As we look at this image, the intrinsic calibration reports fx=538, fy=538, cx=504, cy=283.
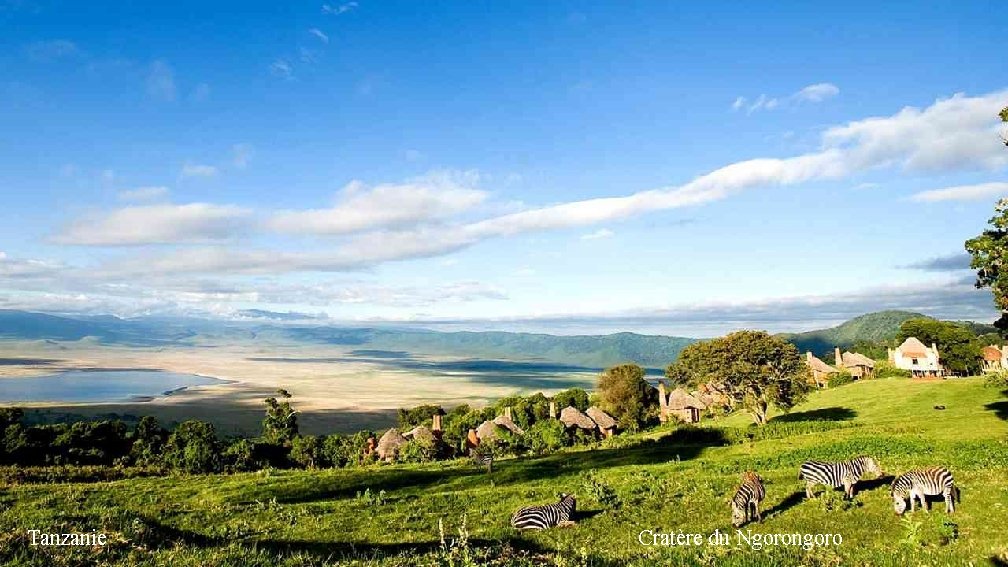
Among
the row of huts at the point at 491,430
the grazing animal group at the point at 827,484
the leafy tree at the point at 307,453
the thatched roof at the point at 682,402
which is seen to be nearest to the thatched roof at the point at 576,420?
the row of huts at the point at 491,430

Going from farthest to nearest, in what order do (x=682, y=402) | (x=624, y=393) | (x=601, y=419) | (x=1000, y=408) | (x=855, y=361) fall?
1. (x=855, y=361)
2. (x=682, y=402)
3. (x=624, y=393)
4. (x=601, y=419)
5. (x=1000, y=408)

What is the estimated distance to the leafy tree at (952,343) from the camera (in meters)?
116

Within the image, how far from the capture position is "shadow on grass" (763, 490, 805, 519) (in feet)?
58.0

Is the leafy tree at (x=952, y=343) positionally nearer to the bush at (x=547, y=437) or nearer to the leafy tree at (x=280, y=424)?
the bush at (x=547, y=437)

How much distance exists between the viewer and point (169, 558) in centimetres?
945

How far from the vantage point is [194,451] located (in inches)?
3049

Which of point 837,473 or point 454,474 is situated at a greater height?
point 837,473

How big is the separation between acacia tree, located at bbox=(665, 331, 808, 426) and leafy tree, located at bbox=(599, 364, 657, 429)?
39254mm

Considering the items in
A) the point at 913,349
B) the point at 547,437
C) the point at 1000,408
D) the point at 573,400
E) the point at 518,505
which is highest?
the point at 518,505

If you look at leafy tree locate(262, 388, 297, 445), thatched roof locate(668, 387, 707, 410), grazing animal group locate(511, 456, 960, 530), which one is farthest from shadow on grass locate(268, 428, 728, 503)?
leafy tree locate(262, 388, 297, 445)

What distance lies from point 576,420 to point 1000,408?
2257 inches

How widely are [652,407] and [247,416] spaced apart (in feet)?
447

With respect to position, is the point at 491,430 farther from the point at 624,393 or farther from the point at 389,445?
the point at 624,393

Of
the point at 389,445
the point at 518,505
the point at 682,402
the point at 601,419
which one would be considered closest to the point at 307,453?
the point at 389,445
